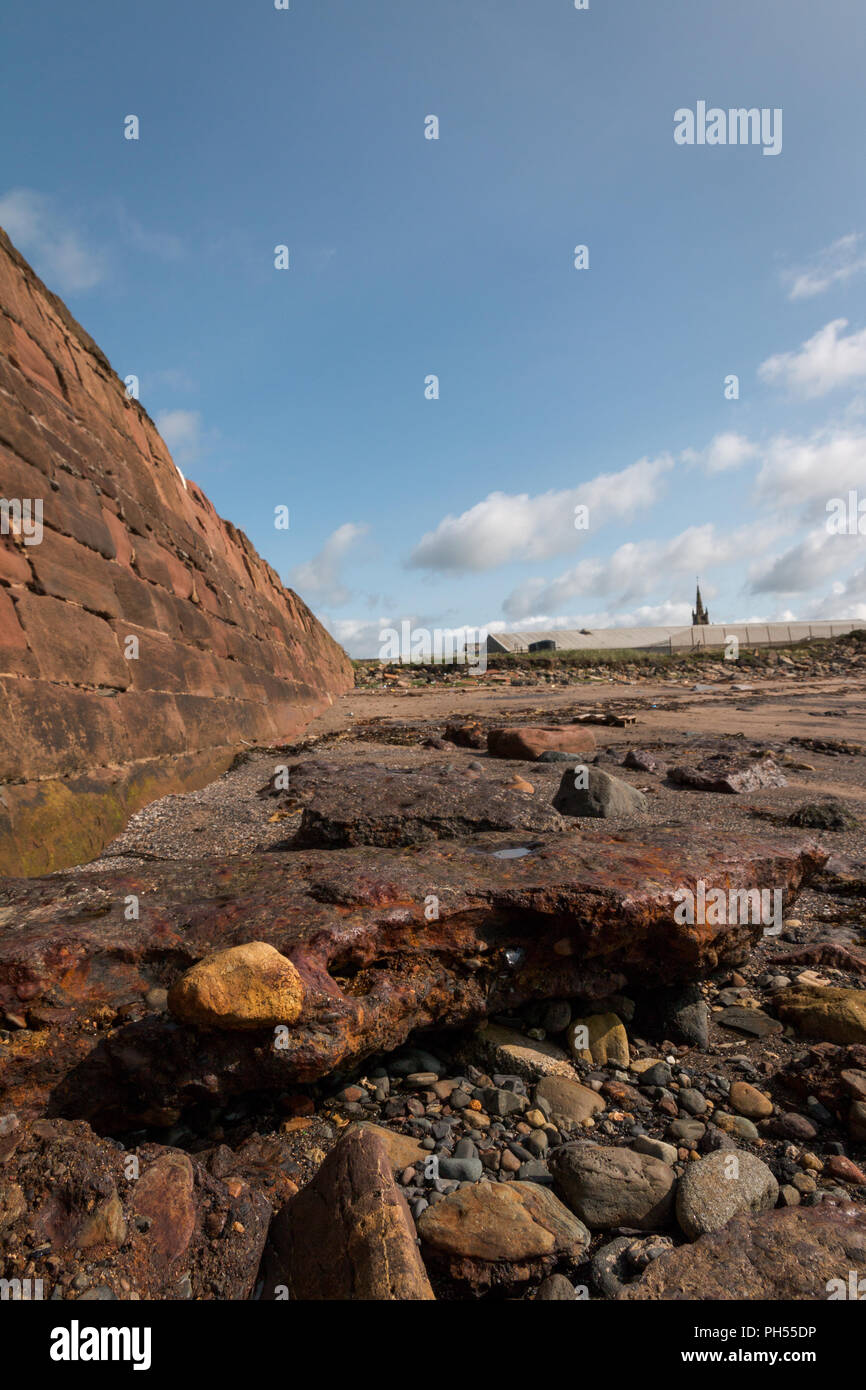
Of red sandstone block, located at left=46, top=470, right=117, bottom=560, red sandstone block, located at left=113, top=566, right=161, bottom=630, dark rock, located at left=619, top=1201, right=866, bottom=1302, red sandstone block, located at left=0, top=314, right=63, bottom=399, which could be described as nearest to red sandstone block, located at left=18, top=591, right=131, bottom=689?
red sandstone block, located at left=113, top=566, right=161, bottom=630

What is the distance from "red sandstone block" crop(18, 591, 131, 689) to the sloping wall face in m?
0.01

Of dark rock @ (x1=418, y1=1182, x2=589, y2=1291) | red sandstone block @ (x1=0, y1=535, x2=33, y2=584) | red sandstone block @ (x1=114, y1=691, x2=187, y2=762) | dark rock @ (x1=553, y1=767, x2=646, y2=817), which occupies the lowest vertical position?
dark rock @ (x1=418, y1=1182, x2=589, y2=1291)

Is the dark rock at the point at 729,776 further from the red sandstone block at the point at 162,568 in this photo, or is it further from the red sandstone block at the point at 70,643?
the red sandstone block at the point at 162,568

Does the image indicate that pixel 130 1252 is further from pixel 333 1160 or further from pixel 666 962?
pixel 666 962

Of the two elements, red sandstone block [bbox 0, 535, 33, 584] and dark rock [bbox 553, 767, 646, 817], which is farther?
dark rock [bbox 553, 767, 646, 817]

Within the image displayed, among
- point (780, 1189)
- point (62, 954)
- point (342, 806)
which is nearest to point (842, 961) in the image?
point (780, 1189)

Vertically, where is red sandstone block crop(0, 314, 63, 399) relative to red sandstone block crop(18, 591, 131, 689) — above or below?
above

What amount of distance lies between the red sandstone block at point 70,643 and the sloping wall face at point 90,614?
0.5 inches

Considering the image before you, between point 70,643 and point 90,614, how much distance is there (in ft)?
1.41

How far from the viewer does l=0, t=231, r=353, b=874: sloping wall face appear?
144 inches

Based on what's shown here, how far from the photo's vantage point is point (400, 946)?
2.19 metres

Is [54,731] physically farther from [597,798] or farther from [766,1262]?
[766,1262]

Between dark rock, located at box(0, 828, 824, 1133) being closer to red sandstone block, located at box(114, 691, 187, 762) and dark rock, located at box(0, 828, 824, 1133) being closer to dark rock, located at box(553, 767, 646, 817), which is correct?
dark rock, located at box(553, 767, 646, 817)
